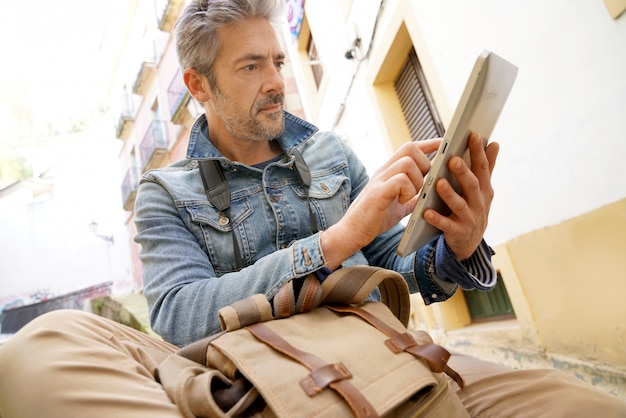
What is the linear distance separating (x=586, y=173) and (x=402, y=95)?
2770mm

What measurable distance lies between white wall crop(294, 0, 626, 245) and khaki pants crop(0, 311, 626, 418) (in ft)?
4.70

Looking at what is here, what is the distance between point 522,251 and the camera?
2.73 metres

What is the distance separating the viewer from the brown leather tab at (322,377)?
72 cm

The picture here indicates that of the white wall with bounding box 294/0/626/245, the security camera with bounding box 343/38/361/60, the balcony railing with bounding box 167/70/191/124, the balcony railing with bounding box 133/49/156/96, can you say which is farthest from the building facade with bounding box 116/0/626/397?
the balcony railing with bounding box 133/49/156/96

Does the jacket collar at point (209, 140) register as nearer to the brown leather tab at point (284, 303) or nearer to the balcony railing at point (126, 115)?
the brown leather tab at point (284, 303)

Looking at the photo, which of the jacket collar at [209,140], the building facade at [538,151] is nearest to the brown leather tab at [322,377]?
the jacket collar at [209,140]

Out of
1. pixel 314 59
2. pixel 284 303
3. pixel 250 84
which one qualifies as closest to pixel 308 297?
pixel 284 303

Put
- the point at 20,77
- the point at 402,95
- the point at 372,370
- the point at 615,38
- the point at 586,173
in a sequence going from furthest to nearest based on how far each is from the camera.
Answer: the point at 20,77
the point at 402,95
the point at 586,173
the point at 615,38
the point at 372,370

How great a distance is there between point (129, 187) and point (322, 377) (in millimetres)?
17354

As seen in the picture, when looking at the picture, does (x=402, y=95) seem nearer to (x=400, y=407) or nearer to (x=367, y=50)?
(x=367, y=50)

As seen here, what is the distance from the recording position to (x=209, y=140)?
1.70 metres

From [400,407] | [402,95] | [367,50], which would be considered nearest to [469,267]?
[400,407]

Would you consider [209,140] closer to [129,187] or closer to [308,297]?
[308,297]

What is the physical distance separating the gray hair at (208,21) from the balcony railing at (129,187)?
14.9 m
